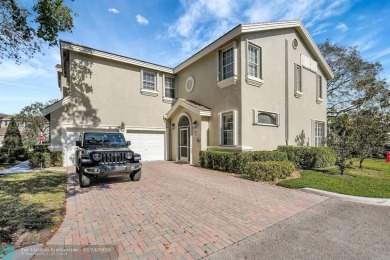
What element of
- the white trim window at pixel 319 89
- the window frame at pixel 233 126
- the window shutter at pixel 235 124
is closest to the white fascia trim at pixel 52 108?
the window frame at pixel 233 126

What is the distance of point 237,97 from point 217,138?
9.00ft

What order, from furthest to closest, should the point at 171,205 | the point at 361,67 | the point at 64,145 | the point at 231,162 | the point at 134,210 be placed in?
the point at 361,67 < the point at 64,145 < the point at 231,162 < the point at 171,205 < the point at 134,210

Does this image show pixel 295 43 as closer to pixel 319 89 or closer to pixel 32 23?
pixel 319 89

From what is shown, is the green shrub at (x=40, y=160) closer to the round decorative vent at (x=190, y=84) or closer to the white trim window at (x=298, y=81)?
the round decorative vent at (x=190, y=84)

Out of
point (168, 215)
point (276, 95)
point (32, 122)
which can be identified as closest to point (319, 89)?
point (276, 95)

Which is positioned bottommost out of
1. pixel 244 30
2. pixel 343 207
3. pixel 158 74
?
pixel 343 207

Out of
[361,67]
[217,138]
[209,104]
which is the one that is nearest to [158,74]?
[209,104]

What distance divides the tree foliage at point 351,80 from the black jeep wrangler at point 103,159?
80.9ft

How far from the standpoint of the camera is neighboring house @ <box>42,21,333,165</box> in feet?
39.0

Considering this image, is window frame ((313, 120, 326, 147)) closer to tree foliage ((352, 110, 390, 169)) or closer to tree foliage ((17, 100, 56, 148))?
tree foliage ((352, 110, 390, 169))

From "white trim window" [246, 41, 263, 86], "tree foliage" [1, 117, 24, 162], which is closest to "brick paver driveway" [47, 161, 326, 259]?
"white trim window" [246, 41, 263, 86]

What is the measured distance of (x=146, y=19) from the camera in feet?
36.2

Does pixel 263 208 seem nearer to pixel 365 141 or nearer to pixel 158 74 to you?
pixel 365 141

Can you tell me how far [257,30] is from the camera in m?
11.7
